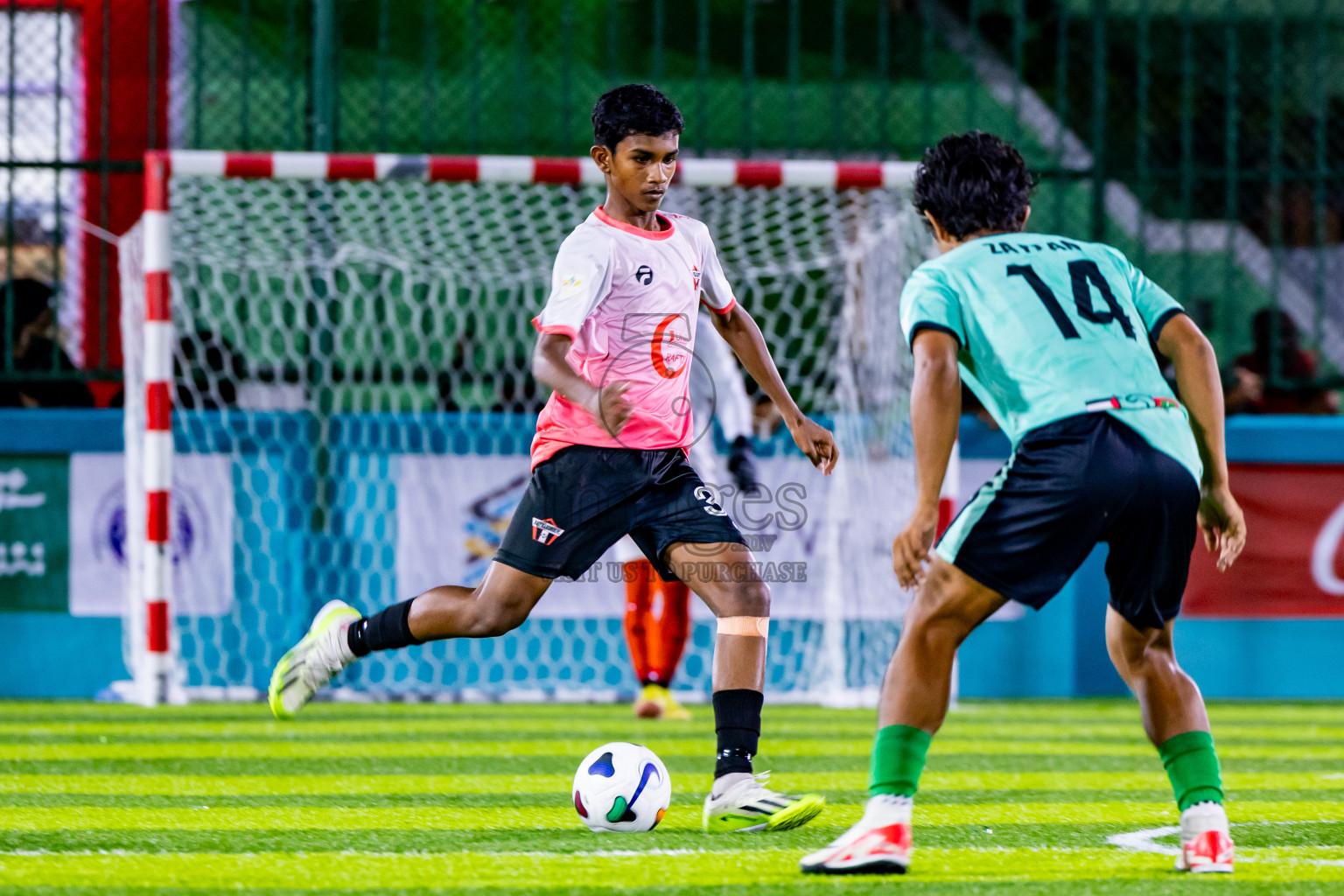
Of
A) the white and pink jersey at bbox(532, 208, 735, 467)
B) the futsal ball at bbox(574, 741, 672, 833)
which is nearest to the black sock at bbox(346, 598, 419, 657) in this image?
the white and pink jersey at bbox(532, 208, 735, 467)

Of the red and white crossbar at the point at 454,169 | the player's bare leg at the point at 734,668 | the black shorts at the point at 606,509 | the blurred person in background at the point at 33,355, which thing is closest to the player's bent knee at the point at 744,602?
the player's bare leg at the point at 734,668

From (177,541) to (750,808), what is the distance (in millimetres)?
4492

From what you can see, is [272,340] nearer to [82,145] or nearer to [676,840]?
[82,145]

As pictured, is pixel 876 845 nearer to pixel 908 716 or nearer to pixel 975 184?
pixel 908 716

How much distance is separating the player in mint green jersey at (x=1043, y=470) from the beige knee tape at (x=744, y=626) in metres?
0.82

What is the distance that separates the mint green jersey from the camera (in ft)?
10.2

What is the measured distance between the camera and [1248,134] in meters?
11.0

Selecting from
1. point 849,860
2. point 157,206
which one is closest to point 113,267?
point 157,206

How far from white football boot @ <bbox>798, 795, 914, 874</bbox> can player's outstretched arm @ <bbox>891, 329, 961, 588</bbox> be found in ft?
1.38

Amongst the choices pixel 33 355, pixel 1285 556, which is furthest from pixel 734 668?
pixel 33 355

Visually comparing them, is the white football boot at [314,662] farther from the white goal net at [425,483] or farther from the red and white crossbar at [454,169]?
the red and white crossbar at [454,169]

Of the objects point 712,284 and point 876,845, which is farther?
point 712,284

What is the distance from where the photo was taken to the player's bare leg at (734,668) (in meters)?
3.79

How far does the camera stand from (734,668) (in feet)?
12.8
